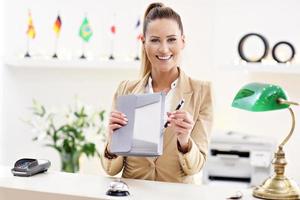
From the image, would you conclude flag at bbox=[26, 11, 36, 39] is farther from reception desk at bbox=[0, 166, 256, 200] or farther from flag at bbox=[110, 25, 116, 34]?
reception desk at bbox=[0, 166, 256, 200]

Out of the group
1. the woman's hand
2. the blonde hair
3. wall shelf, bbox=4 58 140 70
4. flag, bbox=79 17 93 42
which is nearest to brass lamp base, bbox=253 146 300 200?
the woman's hand

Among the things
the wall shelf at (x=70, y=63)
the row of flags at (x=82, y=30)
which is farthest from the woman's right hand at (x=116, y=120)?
the row of flags at (x=82, y=30)

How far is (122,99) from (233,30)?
2994 millimetres

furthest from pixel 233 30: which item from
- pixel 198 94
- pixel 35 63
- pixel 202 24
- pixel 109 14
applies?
pixel 198 94

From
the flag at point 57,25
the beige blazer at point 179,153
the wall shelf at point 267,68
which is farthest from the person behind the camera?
the flag at point 57,25

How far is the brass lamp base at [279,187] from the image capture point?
1738 mm

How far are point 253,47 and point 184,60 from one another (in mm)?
594

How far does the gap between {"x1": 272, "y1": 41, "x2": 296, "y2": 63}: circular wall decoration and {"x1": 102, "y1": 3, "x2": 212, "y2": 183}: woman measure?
2.54 m

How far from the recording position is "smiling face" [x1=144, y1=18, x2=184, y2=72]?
7.07 ft

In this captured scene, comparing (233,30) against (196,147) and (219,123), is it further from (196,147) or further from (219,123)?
(196,147)

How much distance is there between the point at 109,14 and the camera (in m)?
5.21

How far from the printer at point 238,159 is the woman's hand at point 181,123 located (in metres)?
2.51

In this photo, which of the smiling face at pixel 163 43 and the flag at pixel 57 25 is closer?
the smiling face at pixel 163 43

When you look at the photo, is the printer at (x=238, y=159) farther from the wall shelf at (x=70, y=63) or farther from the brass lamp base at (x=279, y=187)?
the brass lamp base at (x=279, y=187)
